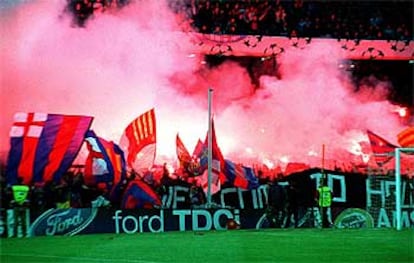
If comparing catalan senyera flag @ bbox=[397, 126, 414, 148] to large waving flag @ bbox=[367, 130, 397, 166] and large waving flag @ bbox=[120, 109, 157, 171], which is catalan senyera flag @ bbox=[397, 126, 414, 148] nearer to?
large waving flag @ bbox=[367, 130, 397, 166]

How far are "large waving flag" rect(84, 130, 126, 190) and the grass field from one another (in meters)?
3.11

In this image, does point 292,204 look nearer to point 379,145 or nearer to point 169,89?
point 379,145

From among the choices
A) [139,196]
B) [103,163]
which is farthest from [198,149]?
[103,163]

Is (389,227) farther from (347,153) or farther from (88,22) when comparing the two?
(88,22)

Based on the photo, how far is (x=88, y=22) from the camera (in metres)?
21.1

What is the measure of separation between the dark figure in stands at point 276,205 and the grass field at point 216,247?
8.91ft

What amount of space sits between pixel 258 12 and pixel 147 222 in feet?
24.5

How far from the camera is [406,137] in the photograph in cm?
2494

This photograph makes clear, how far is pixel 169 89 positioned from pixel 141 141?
6.12ft

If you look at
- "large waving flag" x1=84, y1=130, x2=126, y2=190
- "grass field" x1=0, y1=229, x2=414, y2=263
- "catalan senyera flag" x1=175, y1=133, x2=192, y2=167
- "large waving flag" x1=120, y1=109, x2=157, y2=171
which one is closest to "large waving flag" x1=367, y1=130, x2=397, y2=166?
"grass field" x1=0, y1=229, x2=414, y2=263

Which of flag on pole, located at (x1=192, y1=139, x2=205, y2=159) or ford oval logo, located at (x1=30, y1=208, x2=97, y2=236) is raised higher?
flag on pole, located at (x1=192, y1=139, x2=205, y2=159)

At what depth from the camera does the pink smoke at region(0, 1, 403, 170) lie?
2036 cm

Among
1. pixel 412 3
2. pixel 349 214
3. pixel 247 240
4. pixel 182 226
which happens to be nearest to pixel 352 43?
pixel 412 3

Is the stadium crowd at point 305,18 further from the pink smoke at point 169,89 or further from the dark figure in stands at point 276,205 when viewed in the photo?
the dark figure in stands at point 276,205
